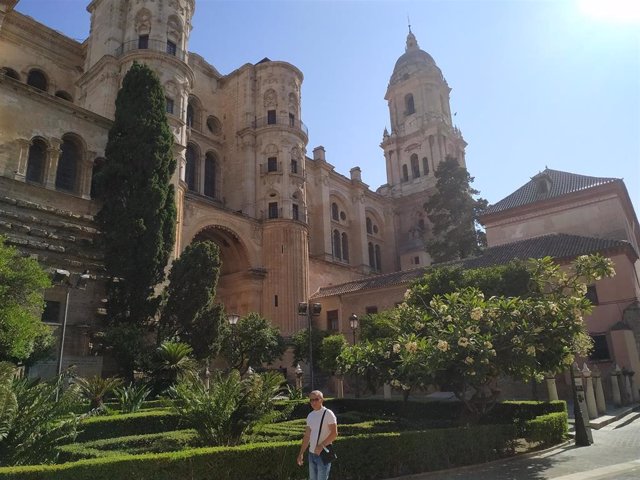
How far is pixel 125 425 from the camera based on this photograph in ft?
36.2

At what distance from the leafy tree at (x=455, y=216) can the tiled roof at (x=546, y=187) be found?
451cm

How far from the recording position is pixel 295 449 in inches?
287

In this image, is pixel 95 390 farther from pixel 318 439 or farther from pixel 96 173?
pixel 96 173

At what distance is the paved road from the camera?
7930mm

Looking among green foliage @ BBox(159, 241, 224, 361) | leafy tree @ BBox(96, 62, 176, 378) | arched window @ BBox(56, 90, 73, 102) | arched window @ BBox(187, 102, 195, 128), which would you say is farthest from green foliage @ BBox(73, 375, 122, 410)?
arched window @ BBox(187, 102, 195, 128)

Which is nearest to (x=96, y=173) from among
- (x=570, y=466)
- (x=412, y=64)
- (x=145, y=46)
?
(x=145, y=46)

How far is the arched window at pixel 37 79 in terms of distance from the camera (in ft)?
95.2

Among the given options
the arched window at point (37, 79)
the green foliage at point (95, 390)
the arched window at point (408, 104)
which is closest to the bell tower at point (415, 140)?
the arched window at point (408, 104)

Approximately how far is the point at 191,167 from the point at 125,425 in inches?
979

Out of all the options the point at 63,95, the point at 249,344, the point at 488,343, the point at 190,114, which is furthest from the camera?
the point at 190,114

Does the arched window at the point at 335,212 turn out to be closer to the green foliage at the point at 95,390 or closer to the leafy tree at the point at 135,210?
the leafy tree at the point at 135,210

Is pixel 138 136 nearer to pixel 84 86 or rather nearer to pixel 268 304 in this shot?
pixel 84 86

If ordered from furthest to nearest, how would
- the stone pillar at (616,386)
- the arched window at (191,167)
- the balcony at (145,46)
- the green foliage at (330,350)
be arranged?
the arched window at (191,167), the balcony at (145,46), the green foliage at (330,350), the stone pillar at (616,386)

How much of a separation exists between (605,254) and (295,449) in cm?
2010
